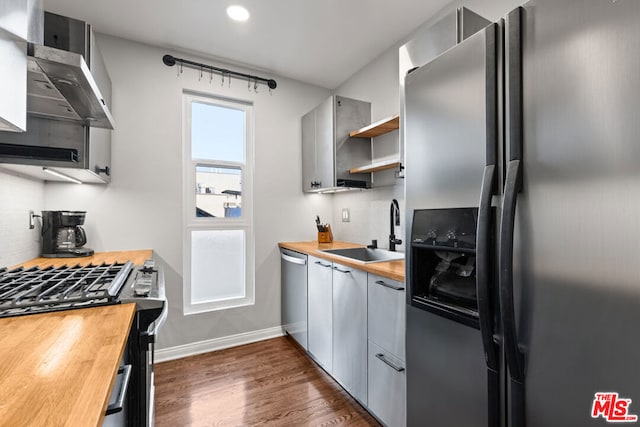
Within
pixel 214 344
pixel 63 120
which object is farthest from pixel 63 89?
pixel 214 344

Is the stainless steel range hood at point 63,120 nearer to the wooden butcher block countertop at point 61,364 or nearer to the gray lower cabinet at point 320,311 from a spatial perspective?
the wooden butcher block countertop at point 61,364

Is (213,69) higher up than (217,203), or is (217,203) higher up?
(213,69)

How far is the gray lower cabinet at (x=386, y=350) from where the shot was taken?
148cm

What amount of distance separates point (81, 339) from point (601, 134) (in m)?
1.46

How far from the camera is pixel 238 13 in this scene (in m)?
2.14

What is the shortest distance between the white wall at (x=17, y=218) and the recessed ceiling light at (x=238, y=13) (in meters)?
1.74

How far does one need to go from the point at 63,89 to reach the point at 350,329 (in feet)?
6.35

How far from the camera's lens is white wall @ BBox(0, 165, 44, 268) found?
1.59 m

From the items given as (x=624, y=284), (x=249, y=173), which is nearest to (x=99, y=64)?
(x=249, y=173)

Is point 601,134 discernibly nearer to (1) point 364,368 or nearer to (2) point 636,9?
(2) point 636,9

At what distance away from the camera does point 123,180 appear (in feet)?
8.01

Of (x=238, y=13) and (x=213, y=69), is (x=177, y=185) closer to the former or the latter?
(x=213, y=69)

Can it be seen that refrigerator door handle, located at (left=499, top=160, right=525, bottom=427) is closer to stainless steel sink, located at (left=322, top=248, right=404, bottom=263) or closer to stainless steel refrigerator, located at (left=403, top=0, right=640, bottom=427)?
stainless steel refrigerator, located at (left=403, top=0, right=640, bottom=427)

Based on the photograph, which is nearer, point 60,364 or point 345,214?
point 60,364
